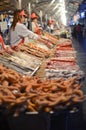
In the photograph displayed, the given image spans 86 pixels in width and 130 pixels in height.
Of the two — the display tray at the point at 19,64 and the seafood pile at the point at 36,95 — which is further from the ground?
the seafood pile at the point at 36,95

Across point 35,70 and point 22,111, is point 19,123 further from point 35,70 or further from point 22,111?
point 35,70

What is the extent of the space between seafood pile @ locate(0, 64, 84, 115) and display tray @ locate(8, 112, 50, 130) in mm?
70

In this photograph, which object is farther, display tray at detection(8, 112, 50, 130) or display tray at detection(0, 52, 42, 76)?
display tray at detection(0, 52, 42, 76)

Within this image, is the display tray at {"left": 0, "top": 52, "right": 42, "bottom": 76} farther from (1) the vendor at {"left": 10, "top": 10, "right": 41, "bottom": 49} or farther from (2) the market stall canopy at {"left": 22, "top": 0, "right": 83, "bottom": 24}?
(2) the market stall canopy at {"left": 22, "top": 0, "right": 83, "bottom": 24}

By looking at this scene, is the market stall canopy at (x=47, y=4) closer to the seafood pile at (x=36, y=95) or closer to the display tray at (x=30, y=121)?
the seafood pile at (x=36, y=95)

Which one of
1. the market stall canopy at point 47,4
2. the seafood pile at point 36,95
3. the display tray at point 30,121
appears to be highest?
the market stall canopy at point 47,4

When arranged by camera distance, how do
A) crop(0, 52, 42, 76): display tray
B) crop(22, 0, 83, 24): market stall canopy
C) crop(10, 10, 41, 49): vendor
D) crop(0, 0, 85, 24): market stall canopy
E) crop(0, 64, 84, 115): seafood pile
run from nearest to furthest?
1. crop(0, 64, 84, 115): seafood pile
2. crop(0, 52, 42, 76): display tray
3. crop(10, 10, 41, 49): vendor
4. crop(0, 0, 85, 24): market stall canopy
5. crop(22, 0, 83, 24): market stall canopy

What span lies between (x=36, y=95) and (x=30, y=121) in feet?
0.99

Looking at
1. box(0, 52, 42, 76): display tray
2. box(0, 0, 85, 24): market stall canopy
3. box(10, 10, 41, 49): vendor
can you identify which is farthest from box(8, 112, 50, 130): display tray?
box(0, 0, 85, 24): market stall canopy

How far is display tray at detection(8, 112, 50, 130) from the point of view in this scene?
3.37 meters

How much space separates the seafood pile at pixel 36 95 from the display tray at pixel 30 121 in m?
0.07

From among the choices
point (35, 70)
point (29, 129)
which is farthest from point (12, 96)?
point (35, 70)

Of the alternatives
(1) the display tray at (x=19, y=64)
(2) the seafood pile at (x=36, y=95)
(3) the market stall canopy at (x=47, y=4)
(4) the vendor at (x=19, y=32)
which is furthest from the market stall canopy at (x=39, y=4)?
(2) the seafood pile at (x=36, y=95)

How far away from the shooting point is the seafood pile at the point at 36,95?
10.9 feet
